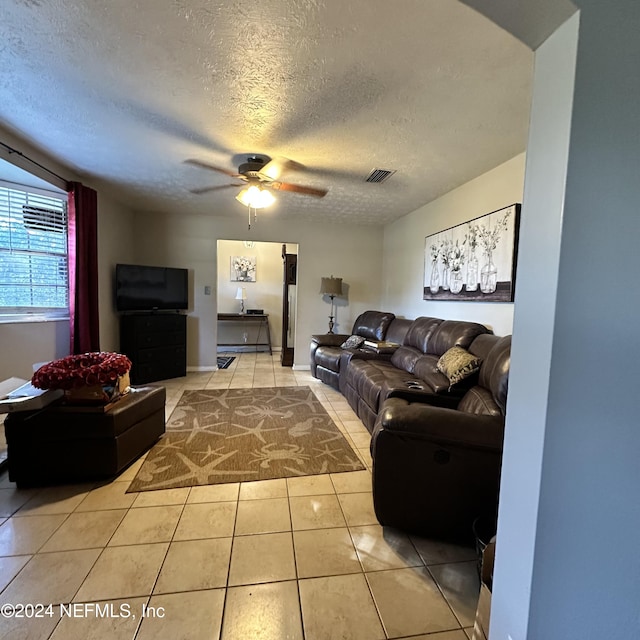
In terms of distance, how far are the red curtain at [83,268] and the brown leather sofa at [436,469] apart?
3211 millimetres

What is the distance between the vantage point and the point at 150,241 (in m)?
4.67

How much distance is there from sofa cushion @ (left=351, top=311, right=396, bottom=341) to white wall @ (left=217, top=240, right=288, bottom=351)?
7.98 ft

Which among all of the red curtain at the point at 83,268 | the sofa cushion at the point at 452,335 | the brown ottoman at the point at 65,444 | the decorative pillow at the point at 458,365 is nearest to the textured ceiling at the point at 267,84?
the red curtain at the point at 83,268

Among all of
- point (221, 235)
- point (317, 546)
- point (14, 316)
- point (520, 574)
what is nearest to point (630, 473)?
point (520, 574)

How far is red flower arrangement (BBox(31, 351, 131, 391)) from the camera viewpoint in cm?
190

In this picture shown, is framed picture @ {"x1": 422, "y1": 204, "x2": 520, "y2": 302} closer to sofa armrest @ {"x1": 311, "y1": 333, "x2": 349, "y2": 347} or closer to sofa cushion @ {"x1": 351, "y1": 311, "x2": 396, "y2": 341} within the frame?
sofa cushion @ {"x1": 351, "y1": 311, "x2": 396, "y2": 341}

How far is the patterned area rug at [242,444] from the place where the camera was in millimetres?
2150

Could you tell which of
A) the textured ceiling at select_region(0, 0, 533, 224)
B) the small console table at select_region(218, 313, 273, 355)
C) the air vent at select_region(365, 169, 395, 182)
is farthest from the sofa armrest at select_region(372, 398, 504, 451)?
the small console table at select_region(218, 313, 273, 355)

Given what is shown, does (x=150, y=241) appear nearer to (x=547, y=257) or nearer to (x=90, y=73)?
(x=90, y=73)

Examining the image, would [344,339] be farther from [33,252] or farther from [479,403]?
[33,252]

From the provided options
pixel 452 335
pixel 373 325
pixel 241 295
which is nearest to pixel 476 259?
pixel 452 335

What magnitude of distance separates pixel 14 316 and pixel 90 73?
2.32m

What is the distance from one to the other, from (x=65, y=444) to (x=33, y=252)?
2090 millimetres

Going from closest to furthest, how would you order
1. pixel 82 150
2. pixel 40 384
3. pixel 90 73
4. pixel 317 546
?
pixel 317 546, pixel 90 73, pixel 40 384, pixel 82 150
